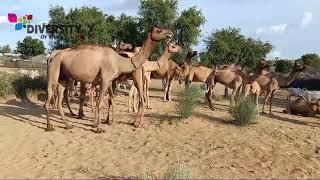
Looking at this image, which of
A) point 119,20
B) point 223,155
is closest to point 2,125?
point 223,155

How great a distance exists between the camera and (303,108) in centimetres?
1961

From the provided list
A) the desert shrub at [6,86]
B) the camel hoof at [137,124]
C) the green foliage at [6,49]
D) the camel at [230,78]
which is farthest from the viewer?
the green foliage at [6,49]

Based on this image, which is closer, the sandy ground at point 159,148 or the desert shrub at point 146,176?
the desert shrub at point 146,176

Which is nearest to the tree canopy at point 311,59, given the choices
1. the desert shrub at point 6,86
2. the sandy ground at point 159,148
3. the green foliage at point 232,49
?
the green foliage at point 232,49

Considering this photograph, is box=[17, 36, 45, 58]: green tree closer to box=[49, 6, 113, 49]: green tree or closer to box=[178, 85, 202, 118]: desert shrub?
box=[49, 6, 113, 49]: green tree

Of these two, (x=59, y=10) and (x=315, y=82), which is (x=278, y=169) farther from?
(x=59, y=10)

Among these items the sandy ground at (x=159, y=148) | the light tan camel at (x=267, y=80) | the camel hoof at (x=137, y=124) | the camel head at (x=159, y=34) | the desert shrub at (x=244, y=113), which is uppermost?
the camel head at (x=159, y=34)

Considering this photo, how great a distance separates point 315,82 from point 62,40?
24.5m

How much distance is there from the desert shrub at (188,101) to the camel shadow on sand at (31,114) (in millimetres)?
2721

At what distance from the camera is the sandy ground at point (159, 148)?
978 centimetres

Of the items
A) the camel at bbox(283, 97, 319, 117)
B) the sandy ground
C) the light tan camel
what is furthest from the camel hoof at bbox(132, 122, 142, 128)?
the camel at bbox(283, 97, 319, 117)

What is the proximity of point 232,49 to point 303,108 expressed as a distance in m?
17.3

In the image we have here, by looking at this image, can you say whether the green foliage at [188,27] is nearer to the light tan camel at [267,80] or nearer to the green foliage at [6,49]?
the light tan camel at [267,80]

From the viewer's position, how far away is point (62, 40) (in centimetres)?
4612
